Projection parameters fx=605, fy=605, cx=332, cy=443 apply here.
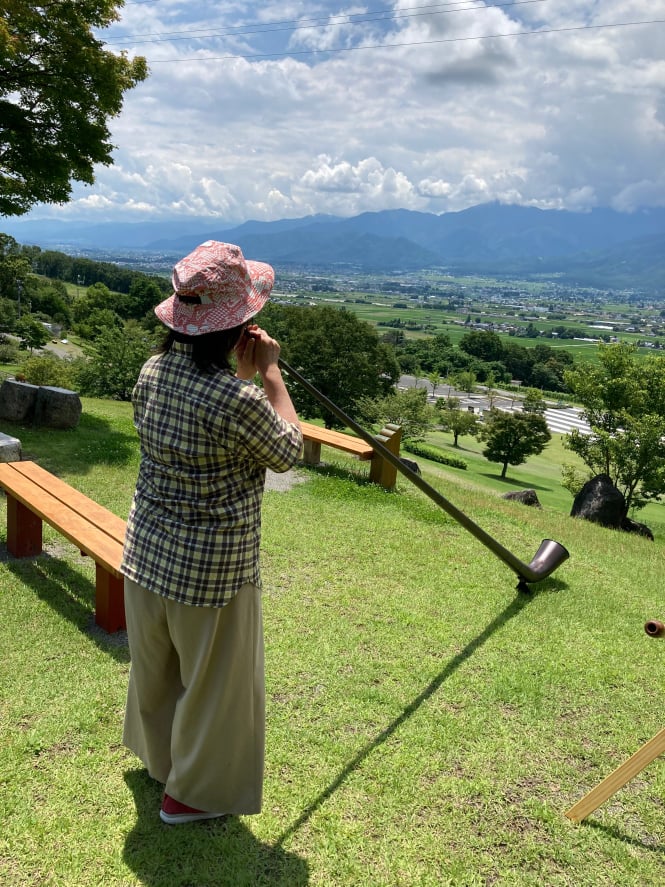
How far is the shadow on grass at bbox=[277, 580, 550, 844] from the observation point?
279 cm

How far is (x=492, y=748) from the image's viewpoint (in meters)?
3.31

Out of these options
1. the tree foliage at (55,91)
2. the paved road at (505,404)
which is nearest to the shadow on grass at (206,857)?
the tree foliage at (55,91)

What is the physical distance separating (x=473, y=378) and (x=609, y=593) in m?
86.0

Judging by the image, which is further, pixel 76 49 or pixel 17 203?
pixel 17 203

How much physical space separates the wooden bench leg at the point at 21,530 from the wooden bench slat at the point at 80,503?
269 mm

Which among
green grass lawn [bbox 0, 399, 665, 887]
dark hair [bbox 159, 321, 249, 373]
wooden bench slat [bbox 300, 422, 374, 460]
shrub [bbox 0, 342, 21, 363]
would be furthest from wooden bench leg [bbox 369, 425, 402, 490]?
shrub [bbox 0, 342, 21, 363]

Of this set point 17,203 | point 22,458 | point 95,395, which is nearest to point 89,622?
point 22,458

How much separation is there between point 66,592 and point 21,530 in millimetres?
877

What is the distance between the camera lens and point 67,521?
4.39 m

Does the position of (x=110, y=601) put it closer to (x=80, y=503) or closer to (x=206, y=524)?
(x=80, y=503)

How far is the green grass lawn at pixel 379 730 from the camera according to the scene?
255 centimetres

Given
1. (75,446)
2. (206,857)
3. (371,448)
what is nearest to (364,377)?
(75,446)

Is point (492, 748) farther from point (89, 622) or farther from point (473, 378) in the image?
point (473, 378)

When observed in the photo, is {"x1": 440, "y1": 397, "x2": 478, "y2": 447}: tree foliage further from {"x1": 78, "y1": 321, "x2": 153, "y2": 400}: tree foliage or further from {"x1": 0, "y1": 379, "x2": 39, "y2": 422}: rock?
{"x1": 0, "y1": 379, "x2": 39, "y2": 422}: rock
